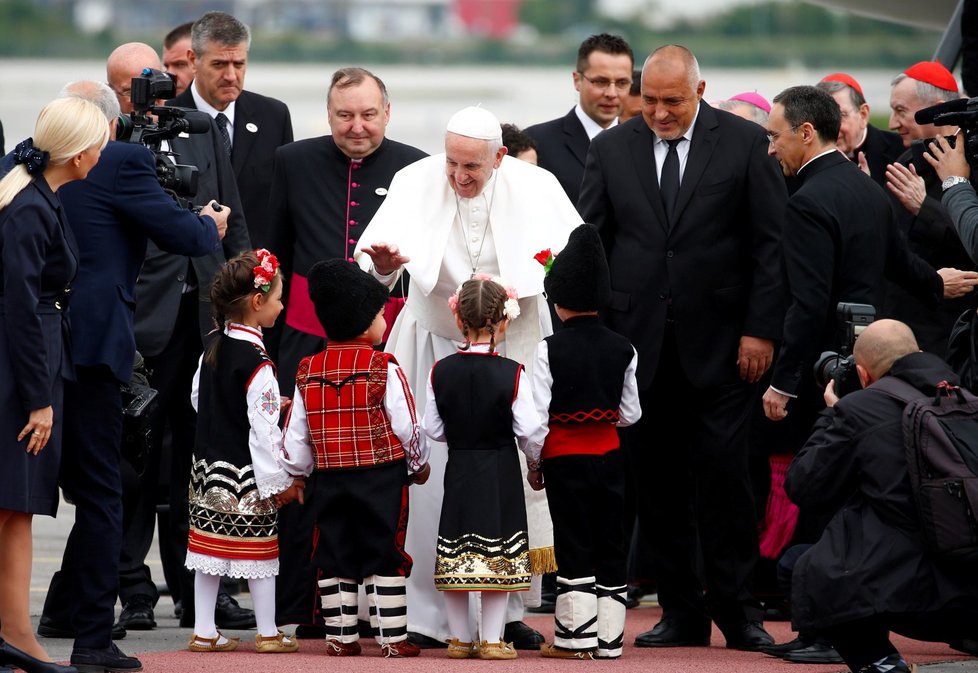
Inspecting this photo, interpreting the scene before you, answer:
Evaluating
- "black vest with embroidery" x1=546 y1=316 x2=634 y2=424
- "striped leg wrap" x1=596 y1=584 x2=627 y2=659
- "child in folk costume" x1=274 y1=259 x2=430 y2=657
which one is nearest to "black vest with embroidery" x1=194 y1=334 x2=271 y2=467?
"child in folk costume" x1=274 y1=259 x2=430 y2=657

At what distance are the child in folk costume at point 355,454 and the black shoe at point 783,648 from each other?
4.38 feet

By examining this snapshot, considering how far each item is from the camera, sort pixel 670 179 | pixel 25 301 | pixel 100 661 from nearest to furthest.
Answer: pixel 25 301 < pixel 100 661 < pixel 670 179

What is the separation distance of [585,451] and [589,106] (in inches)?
130

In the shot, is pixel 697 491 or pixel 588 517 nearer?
pixel 588 517

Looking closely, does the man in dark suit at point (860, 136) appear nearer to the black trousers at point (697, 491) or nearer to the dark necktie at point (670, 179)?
the dark necktie at point (670, 179)

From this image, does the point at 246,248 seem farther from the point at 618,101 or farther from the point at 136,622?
the point at 618,101

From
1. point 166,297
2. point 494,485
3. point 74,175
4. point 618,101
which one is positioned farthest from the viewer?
point 618,101

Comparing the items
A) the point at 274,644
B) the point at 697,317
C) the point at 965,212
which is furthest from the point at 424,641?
the point at 965,212

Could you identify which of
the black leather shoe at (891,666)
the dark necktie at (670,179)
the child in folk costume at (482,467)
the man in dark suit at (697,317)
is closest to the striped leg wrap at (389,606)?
the child in folk costume at (482,467)

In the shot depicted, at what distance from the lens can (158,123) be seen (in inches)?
254

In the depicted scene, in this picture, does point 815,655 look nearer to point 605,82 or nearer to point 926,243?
point 926,243

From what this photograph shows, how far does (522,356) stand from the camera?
21.5 ft

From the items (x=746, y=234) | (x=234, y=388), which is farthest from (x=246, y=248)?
(x=746, y=234)

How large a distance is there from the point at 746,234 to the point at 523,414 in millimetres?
1278
